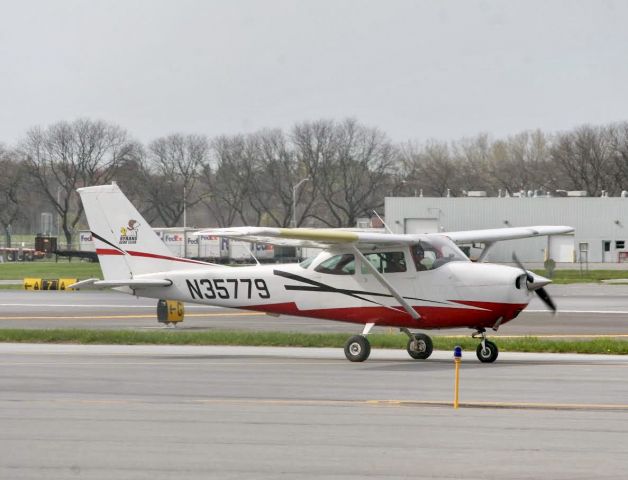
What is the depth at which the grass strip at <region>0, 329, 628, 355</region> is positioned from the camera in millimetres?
23250

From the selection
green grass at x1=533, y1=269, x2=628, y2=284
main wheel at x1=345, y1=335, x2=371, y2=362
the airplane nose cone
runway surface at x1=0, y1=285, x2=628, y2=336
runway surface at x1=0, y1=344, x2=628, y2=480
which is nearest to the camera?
runway surface at x1=0, y1=344, x2=628, y2=480

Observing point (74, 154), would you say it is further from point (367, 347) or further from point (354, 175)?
point (367, 347)

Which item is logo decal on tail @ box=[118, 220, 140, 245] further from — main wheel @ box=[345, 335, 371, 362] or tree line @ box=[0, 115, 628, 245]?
tree line @ box=[0, 115, 628, 245]

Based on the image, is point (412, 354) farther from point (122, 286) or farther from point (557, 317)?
point (557, 317)

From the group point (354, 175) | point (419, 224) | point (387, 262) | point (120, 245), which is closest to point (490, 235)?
point (387, 262)

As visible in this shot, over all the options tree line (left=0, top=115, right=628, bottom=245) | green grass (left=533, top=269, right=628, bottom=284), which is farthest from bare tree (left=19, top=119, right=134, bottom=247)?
→ green grass (left=533, top=269, right=628, bottom=284)

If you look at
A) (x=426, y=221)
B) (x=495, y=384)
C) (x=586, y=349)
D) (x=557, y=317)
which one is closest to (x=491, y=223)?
(x=426, y=221)

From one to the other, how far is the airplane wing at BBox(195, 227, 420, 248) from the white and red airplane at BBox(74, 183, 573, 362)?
23 mm

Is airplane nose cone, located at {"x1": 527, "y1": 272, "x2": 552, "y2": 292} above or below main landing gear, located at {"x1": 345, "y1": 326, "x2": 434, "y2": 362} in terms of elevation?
above

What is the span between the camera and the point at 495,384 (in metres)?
16.8

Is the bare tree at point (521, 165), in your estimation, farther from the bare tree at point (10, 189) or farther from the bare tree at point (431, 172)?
the bare tree at point (10, 189)

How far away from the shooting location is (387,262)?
21.5m

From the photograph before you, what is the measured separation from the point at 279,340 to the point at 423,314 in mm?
4879

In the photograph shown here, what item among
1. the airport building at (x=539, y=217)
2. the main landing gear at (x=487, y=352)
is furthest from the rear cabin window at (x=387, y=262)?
the airport building at (x=539, y=217)
